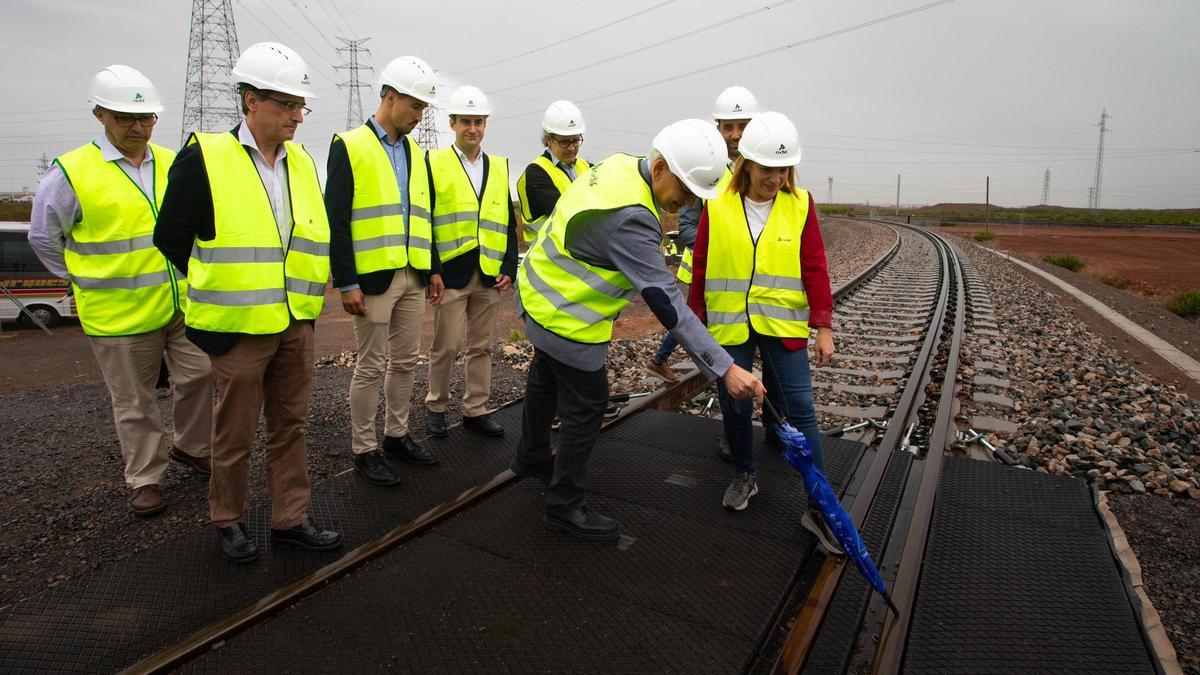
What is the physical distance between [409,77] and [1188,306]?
16.5 metres

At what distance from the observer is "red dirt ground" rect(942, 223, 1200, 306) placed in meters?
20.8

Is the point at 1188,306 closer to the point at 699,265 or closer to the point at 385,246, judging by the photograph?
the point at 699,265

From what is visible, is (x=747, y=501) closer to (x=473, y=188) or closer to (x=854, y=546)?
(x=854, y=546)

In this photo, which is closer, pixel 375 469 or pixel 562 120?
pixel 375 469

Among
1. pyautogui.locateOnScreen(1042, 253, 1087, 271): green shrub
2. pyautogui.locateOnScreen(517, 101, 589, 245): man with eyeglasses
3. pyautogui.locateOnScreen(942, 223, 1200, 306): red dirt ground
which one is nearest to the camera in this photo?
pyautogui.locateOnScreen(517, 101, 589, 245): man with eyeglasses

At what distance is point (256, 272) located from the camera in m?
2.86

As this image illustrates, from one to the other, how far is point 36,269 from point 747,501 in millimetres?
13958

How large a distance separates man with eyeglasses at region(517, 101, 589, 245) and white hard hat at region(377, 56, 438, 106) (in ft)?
3.71

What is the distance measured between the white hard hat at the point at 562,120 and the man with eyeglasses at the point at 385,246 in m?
1.04

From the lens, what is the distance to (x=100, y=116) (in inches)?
138

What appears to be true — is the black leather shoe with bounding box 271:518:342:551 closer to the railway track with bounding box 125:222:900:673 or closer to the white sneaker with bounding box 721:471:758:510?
the railway track with bounding box 125:222:900:673

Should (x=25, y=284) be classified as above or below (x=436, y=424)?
above

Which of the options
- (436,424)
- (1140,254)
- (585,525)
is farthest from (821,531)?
(1140,254)

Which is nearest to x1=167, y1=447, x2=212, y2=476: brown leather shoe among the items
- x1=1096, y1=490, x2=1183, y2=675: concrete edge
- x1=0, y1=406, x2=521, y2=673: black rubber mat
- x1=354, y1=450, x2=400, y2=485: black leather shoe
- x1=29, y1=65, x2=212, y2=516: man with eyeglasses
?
x1=29, y1=65, x2=212, y2=516: man with eyeglasses
